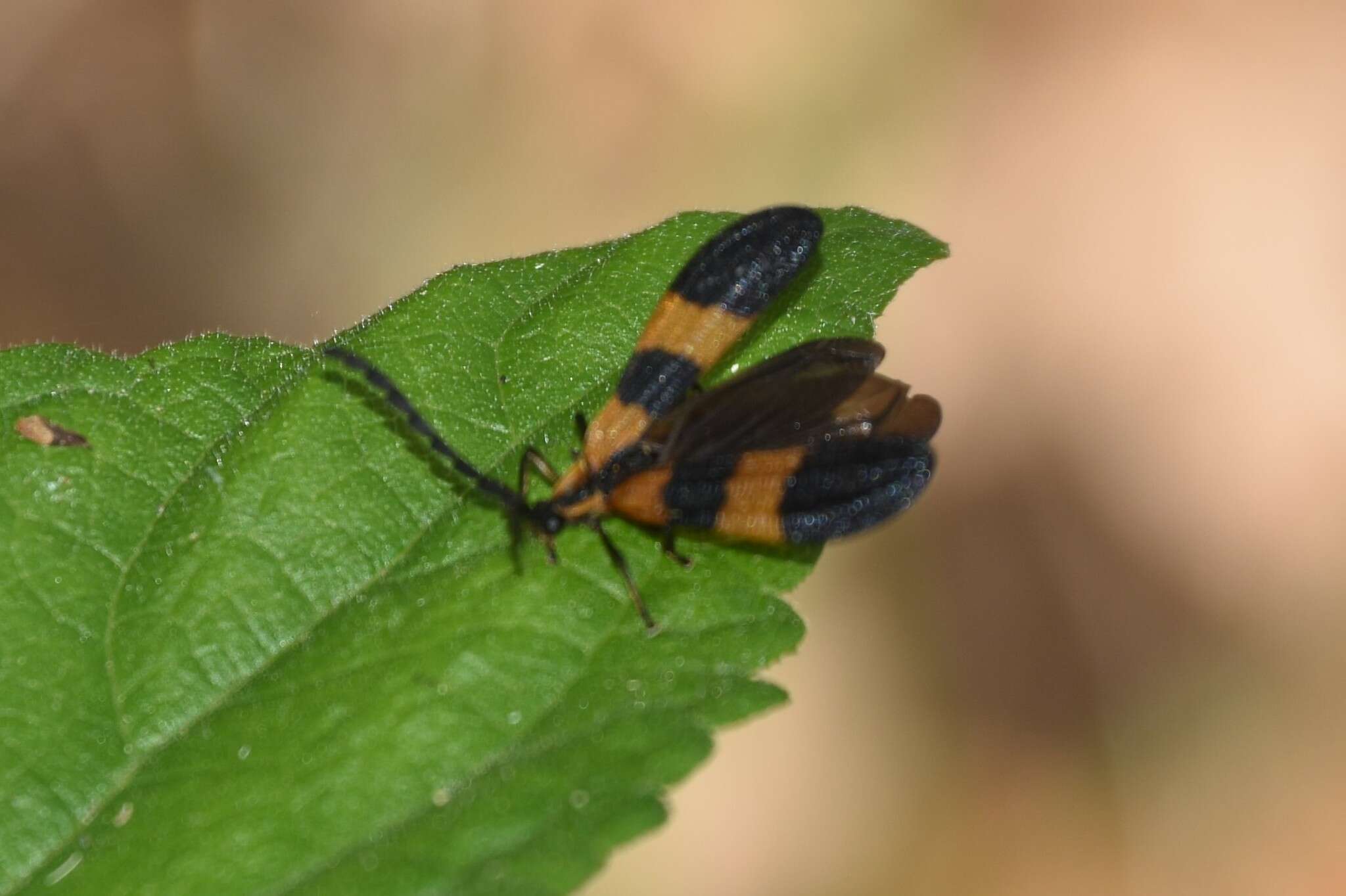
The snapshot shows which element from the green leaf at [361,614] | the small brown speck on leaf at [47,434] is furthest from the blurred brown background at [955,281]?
the small brown speck on leaf at [47,434]

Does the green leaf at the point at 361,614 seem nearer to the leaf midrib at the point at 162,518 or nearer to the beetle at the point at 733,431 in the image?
the leaf midrib at the point at 162,518

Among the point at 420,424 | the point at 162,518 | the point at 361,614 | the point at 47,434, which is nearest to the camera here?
the point at 361,614

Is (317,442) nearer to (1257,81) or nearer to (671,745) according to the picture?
(671,745)

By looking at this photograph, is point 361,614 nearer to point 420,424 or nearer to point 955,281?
point 420,424

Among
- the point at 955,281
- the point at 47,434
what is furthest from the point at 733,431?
the point at 955,281

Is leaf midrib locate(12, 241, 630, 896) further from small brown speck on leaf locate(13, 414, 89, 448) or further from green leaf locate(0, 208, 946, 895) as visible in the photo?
small brown speck on leaf locate(13, 414, 89, 448)

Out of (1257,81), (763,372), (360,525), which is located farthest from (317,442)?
(1257,81)
